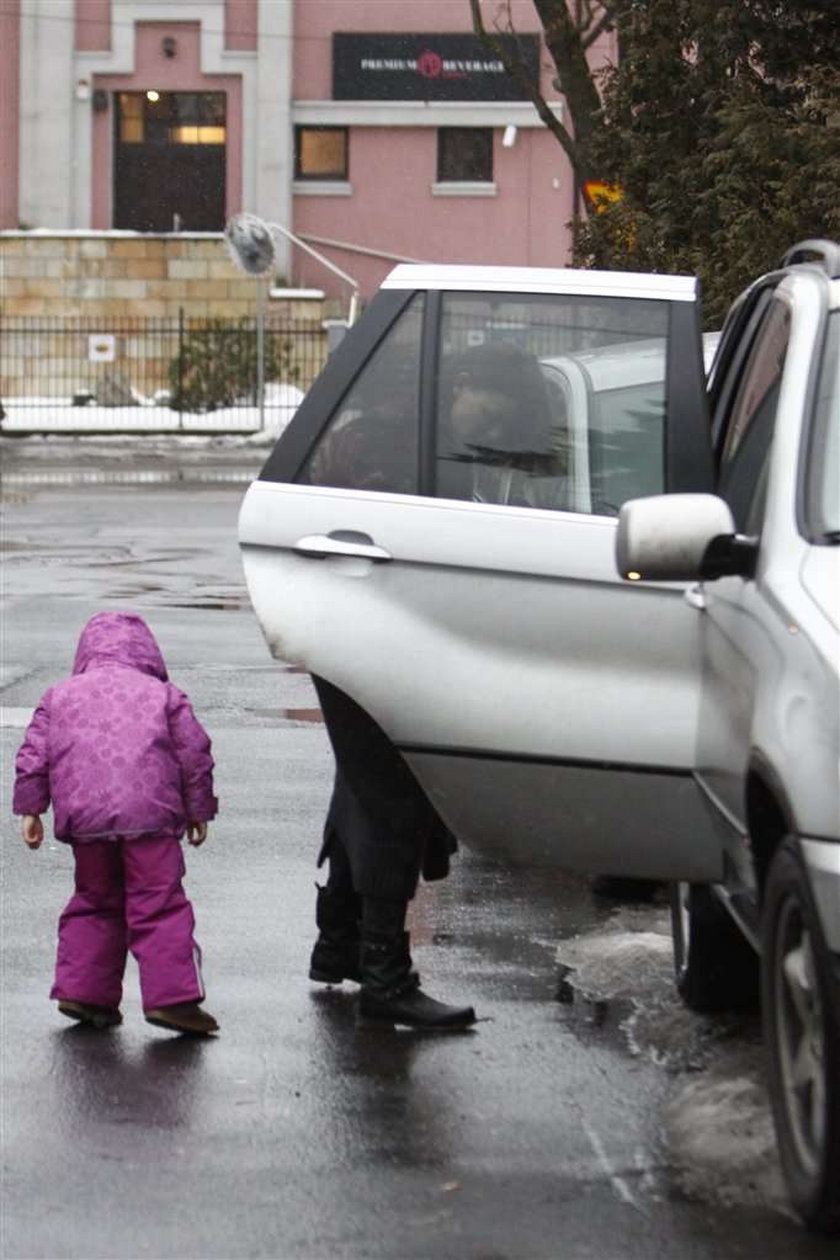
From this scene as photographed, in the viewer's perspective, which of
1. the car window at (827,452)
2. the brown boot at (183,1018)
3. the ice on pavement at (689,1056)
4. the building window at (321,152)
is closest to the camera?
the car window at (827,452)

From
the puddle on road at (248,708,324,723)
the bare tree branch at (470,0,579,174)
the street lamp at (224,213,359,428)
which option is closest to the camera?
the puddle on road at (248,708,324,723)

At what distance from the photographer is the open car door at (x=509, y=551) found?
18.4ft

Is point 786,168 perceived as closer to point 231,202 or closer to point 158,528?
point 158,528

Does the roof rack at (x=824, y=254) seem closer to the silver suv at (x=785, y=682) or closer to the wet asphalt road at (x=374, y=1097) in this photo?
the silver suv at (x=785, y=682)

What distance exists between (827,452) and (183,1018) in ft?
7.14

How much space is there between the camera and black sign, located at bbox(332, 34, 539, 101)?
4469cm

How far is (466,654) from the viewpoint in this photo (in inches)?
227

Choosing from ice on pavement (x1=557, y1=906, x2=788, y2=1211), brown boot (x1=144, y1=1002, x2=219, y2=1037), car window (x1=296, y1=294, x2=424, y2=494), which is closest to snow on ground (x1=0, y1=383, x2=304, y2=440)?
ice on pavement (x1=557, y1=906, x2=788, y2=1211)

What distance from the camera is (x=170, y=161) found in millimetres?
45469

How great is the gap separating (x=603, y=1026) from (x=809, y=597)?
2021 millimetres

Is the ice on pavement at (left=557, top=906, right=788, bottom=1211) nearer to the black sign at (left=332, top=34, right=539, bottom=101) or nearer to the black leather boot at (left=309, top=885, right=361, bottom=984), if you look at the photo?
the black leather boot at (left=309, top=885, right=361, bottom=984)

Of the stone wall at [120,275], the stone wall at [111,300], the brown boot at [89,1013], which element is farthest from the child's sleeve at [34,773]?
the stone wall at [120,275]

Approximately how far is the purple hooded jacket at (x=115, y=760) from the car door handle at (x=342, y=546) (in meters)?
0.74

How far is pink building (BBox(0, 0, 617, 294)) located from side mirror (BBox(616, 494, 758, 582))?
39.9 metres
